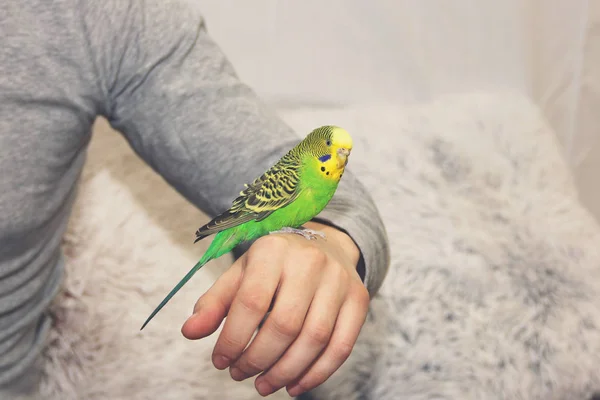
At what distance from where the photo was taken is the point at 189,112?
0.47 m

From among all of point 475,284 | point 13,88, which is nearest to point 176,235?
point 13,88

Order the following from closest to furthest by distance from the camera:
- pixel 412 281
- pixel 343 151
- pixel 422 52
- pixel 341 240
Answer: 1. pixel 343 151
2. pixel 341 240
3. pixel 412 281
4. pixel 422 52

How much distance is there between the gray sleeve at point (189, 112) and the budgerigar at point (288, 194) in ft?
0.38

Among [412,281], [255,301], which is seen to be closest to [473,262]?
[412,281]

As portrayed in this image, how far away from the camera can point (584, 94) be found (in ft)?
3.43

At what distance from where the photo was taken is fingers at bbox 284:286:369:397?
0.33 meters

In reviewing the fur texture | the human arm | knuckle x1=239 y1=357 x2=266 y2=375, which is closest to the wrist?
the human arm

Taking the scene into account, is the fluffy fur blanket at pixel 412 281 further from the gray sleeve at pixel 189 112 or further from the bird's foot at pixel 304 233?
the bird's foot at pixel 304 233

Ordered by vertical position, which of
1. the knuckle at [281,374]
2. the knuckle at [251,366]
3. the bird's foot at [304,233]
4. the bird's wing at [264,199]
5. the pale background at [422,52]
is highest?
the bird's wing at [264,199]

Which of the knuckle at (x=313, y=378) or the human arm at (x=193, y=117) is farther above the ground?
the human arm at (x=193, y=117)

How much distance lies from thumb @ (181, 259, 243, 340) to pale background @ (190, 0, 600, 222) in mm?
603

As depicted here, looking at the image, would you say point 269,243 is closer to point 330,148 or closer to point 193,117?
point 330,148

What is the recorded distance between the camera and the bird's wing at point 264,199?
28 cm

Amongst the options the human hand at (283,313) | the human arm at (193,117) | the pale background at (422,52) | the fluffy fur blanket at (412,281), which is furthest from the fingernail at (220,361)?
the pale background at (422,52)
